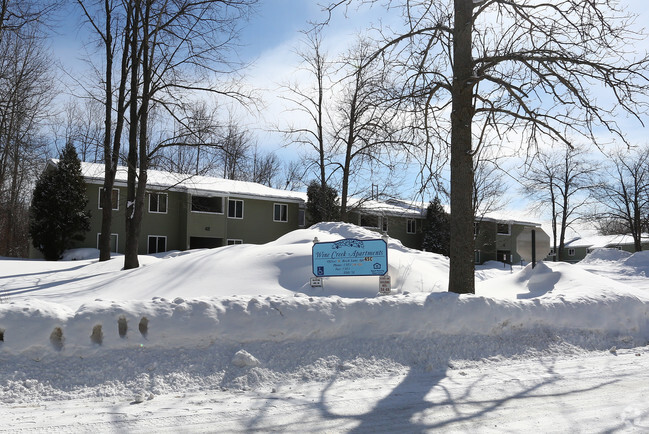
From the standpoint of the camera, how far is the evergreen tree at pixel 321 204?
104 ft

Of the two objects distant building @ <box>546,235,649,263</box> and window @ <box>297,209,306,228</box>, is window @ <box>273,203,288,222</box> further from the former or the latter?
distant building @ <box>546,235,649,263</box>

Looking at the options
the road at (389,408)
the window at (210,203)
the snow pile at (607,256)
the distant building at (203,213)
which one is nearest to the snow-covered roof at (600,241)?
the snow pile at (607,256)

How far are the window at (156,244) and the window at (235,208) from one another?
4265mm

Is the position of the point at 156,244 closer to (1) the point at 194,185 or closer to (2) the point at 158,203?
(2) the point at 158,203

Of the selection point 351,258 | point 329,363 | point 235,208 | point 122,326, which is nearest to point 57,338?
point 122,326

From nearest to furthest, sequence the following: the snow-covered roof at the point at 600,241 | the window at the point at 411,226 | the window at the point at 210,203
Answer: the window at the point at 210,203, the window at the point at 411,226, the snow-covered roof at the point at 600,241

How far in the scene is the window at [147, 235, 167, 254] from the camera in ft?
96.5

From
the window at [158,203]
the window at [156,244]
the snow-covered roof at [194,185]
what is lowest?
the window at [156,244]

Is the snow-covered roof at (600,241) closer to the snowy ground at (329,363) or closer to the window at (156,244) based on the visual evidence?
the window at (156,244)

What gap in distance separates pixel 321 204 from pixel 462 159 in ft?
73.5

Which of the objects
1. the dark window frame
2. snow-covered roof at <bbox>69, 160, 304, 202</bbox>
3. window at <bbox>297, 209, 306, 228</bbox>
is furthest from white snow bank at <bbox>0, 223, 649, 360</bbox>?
window at <bbox>297, 209, 306, 228</bbox>

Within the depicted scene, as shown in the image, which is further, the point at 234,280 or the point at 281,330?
the point at 234,280

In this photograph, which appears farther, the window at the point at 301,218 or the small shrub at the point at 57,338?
the window at the point at 301,218

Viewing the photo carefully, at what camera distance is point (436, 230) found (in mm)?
37031
